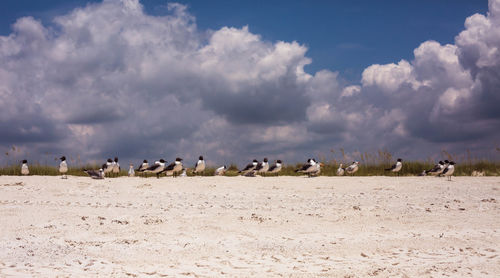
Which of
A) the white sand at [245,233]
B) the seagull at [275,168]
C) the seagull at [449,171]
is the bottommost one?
the white sand at [245,233]

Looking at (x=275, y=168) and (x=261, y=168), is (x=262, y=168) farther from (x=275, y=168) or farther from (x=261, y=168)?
(x=275, y=168)

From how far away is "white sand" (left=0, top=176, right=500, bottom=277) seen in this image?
6.68m

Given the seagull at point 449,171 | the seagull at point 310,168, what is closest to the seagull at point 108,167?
the seagull at point 310,168

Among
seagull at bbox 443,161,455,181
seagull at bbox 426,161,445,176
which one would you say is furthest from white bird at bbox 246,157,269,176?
seagull at bbox 443,161,455,181

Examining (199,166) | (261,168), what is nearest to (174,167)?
(199,166)

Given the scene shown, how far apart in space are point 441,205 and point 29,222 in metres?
9.73

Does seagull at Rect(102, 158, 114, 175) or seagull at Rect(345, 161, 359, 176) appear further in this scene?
seagull at Rect(102, 158, 114, 175)

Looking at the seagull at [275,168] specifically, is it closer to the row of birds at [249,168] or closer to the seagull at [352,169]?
the row of birds at [249,168]

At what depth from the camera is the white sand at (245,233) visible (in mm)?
6676

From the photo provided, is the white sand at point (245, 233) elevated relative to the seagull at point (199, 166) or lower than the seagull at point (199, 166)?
lower

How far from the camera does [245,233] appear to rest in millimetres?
8570

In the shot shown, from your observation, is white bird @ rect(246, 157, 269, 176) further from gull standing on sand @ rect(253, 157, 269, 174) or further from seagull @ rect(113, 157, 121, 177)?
seagull @ rect(113, 157, 121, 177)

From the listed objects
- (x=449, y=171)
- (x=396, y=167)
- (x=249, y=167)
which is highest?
(x=249, y=167)

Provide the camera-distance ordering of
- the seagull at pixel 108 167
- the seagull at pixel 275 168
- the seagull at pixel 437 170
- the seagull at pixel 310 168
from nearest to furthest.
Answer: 1. the seagull at pixel 437 170
2. the seagull at pixel 310 168
3. the seagull at pixel 108 167
4. the seagull at pixel 275 168
